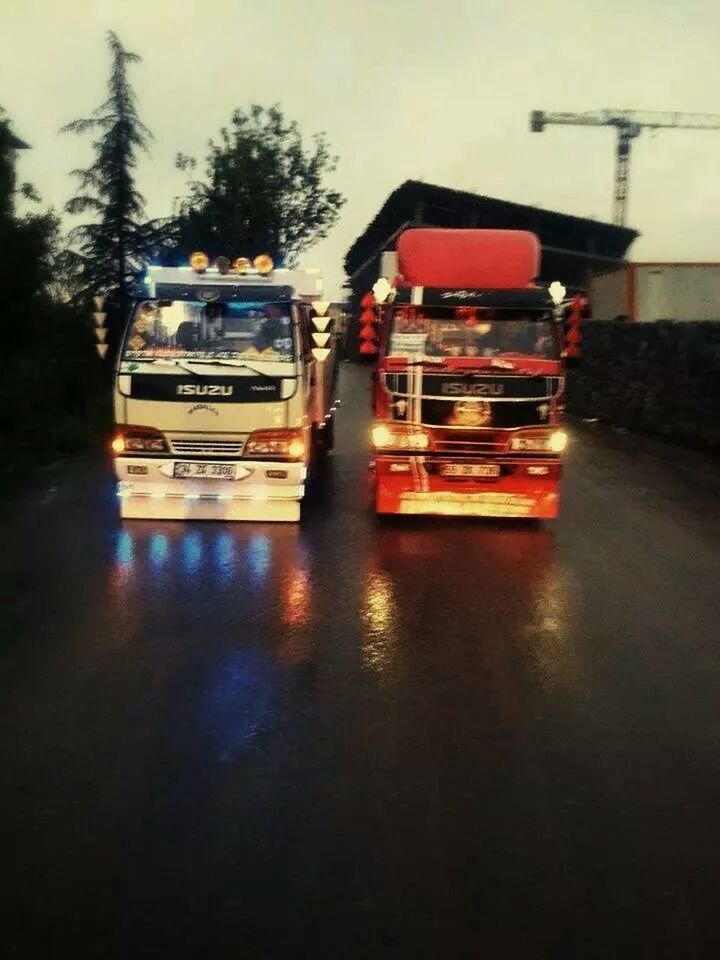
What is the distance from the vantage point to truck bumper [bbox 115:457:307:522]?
11.4 metres

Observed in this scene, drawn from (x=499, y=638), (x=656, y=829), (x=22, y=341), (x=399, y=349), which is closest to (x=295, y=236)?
(x=22, y=341)

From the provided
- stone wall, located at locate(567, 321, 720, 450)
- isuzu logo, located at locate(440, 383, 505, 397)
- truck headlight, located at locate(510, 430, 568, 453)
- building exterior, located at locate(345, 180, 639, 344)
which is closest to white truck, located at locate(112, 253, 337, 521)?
isuzu logo, located at locate(440, 383, 505, 397)

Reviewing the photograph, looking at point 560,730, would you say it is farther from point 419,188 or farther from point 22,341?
point 419,188

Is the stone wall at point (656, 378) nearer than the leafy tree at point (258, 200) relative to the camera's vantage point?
Yes

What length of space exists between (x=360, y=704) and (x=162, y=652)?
1.55m

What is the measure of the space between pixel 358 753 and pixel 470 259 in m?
8.56

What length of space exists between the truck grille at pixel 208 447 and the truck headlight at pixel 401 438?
143 cm

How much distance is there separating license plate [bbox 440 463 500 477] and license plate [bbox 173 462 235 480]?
85.6 inches

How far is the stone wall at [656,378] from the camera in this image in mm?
20422

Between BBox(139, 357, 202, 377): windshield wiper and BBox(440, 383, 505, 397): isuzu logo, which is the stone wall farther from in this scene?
BBox(139, 357, 202, 377): windshield wiper

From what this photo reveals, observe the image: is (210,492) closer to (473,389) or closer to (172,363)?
(172,363)

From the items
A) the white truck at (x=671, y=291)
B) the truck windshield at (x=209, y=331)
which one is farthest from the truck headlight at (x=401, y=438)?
the white truck at (x=671, y=291)

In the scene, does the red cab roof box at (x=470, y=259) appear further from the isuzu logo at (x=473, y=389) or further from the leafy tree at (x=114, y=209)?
the leafy tree at (x=114, y=209)

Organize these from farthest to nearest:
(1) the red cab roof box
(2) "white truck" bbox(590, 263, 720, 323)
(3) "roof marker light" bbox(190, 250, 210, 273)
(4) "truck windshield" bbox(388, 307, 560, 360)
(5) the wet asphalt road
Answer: (2) "white truck" bbox(590, 263, 720, 323)
(1) the red cab roof box
(3) "roof marker light" bbox(190, 250, 210, 273)
(4) "truck windshield" bbox(388, 307, 560, 360)
(5) the wet asphalt road
